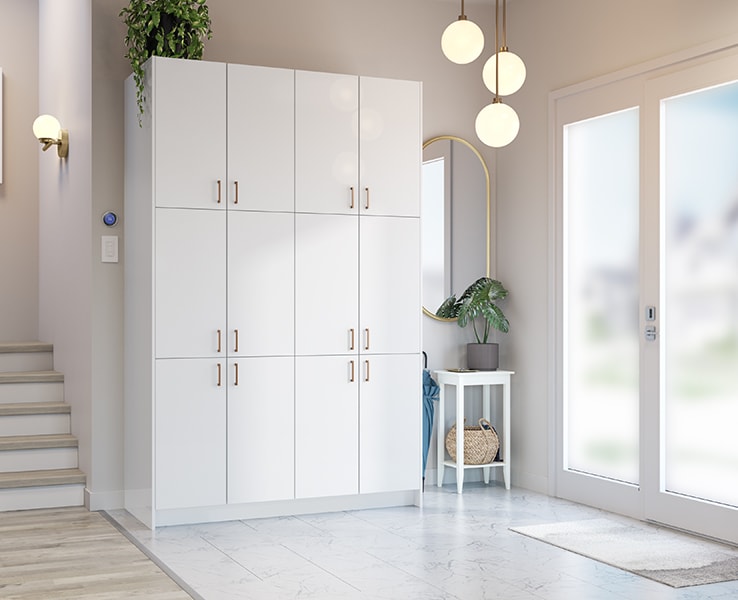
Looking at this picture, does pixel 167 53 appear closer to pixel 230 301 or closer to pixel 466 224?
pixel 230 301

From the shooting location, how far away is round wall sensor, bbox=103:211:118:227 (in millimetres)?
5039

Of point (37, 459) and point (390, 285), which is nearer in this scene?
point (390, 285)

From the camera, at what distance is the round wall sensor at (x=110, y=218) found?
16.5 ft

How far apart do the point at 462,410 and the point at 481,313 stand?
619 mm

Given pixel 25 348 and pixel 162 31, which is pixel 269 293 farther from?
pixel 25 348

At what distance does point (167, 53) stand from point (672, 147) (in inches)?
99.0

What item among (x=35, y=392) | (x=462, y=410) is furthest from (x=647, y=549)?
(x=35, y=392)

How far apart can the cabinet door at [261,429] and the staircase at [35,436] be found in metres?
0.99

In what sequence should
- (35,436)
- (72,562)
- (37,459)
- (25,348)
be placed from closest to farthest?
(72,562), (37,459), (35,436), (25,348)

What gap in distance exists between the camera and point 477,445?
Result: 5680 mm

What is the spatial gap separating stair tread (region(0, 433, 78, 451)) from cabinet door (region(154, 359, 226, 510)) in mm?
994

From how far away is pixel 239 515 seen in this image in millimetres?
4871

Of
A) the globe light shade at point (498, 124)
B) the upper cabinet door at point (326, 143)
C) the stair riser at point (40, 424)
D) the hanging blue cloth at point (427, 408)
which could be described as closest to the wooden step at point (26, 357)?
the stair riser at point (40, 424)

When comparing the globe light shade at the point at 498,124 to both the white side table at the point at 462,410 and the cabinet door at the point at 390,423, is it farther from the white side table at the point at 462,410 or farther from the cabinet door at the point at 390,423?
the white side table at the point at 462,410
